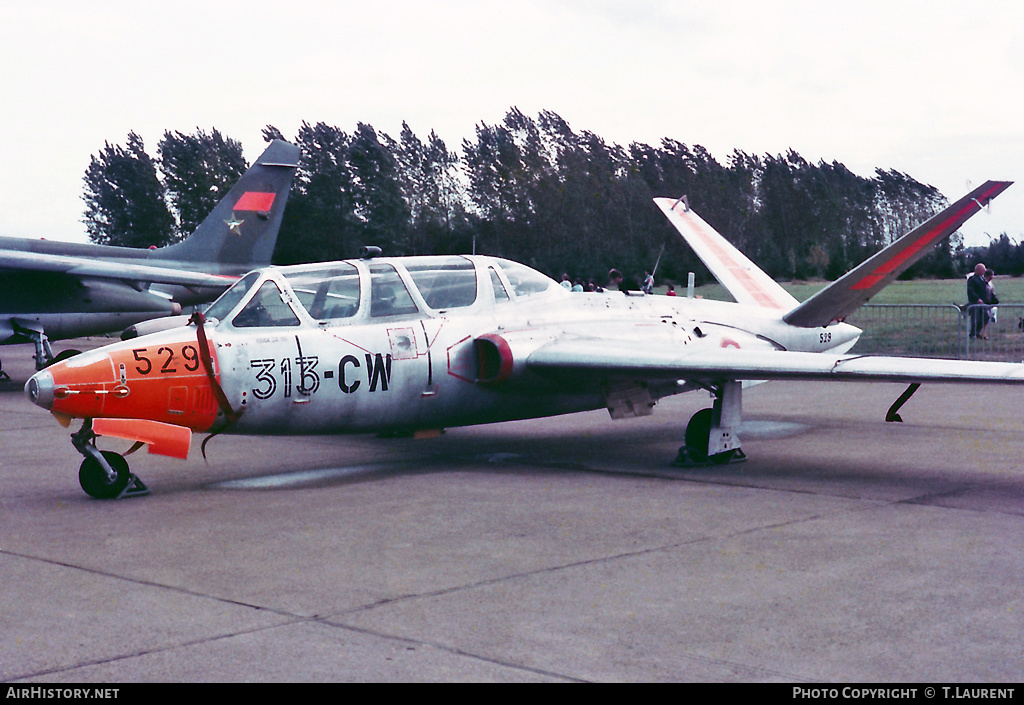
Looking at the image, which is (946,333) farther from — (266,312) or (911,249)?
(266,312)

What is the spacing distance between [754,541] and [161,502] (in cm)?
458

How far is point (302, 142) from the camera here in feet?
201

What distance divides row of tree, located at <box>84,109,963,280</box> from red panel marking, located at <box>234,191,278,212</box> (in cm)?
1431

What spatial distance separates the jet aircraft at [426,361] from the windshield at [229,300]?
0.02 metres

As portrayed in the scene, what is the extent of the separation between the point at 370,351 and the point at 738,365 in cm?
320

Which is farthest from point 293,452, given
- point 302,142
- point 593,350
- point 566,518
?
point 302,142

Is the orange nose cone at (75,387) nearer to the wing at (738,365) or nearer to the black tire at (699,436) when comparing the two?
the wing at (738,365)

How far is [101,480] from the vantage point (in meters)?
8.29

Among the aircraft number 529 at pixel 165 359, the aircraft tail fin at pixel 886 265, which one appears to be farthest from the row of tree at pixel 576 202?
the aircraft number 529 at pixel 165 359

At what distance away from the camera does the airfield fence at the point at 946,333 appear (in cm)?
1984

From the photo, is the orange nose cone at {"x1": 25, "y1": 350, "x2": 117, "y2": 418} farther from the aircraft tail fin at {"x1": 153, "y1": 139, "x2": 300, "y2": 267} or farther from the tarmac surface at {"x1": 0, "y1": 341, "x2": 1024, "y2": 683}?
the aircraft tail fin at {"x1": 153, "y1": 139, "x2": 300, "y2": 267}

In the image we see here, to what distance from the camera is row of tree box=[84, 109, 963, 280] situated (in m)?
36.3

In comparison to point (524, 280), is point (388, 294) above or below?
below

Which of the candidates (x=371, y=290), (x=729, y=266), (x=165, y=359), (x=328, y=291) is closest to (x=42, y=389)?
(x=165, y=359)
